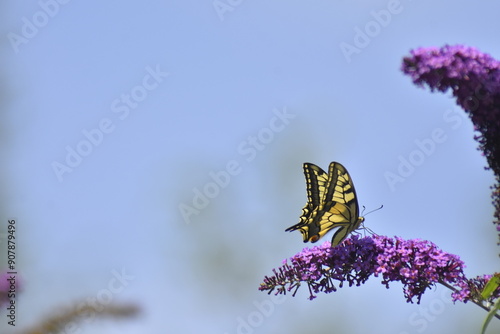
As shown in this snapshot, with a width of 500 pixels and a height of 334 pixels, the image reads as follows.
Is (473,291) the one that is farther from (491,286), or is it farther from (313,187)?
(313,187)

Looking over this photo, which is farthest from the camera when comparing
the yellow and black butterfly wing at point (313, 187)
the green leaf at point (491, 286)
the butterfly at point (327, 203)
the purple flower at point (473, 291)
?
the yellow and black butterfly wing at point (313, 187)

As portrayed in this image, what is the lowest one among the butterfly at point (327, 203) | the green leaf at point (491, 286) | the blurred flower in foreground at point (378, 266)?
the green leaf at point (491, 286)

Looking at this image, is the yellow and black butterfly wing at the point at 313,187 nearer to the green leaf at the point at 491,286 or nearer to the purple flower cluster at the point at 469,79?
the purple flower cluster at the point at 469,79

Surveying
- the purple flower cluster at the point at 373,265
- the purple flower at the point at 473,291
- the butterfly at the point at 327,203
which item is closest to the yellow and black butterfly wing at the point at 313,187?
the butterfly at the point at 327,203

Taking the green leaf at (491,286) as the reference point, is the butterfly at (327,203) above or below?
above

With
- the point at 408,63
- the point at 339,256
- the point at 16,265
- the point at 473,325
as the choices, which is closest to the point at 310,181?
the point at 339,256

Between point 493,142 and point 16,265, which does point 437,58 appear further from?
point 16,265

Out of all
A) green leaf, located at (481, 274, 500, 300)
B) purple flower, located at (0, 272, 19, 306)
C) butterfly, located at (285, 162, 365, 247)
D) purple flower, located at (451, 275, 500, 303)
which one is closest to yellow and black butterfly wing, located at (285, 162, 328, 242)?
butterfly, located at (285, 162, 365, 247)
